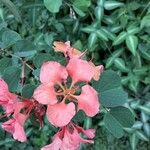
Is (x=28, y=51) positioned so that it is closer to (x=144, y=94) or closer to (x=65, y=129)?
(x=65, y=129)

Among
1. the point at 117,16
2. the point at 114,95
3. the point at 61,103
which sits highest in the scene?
the point at 61,103

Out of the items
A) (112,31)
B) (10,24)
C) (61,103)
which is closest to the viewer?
(61,103)

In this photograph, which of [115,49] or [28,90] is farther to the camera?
[115,49]

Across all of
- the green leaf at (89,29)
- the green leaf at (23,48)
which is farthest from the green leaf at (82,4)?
the green leaf at (23,48)

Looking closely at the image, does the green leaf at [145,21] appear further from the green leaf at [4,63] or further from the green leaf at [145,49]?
the green leaf at [4,63]

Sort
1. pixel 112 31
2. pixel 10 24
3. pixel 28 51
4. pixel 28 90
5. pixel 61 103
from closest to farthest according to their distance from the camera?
pixel 61 103, pixel 28 90, pixel 28 51, pixel 112 31, pixel 10 24

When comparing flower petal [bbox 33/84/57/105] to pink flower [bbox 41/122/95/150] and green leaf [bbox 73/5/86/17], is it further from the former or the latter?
green leaf [bbox 73/5/86/17]

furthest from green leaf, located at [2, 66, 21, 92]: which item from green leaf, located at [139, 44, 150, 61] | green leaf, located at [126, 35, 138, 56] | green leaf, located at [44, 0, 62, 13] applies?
green leaf, located at [139, 44, 150, 61]

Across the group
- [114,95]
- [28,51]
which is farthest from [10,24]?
[114,95]
